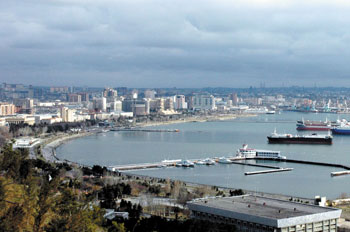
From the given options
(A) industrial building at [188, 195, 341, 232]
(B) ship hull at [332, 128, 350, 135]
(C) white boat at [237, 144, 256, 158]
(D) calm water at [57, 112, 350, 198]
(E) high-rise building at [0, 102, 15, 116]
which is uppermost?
(A) industrial building at [188, 195, 341, 232]

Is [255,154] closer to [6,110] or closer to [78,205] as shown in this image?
[78,205]

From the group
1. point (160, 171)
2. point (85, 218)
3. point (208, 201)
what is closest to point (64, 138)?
point (160, 171)

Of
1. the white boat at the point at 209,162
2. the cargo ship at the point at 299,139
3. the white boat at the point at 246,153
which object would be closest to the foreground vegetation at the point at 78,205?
the white boat at the point at 209,162

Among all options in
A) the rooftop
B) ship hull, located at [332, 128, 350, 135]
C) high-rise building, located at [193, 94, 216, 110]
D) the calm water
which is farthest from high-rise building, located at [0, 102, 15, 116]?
the rooftop

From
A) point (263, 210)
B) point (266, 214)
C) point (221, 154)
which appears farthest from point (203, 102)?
point (266, 214)

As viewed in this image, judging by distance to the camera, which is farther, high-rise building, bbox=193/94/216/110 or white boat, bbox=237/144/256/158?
high-rise building, bbox=193/94/216/110

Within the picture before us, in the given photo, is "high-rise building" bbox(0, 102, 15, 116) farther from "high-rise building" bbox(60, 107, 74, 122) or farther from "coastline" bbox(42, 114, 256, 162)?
"coastline" bbox(42, 114, 256, 162)

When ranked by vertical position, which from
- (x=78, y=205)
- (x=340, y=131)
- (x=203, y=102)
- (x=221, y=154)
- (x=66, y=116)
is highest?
(x=78, y=205)

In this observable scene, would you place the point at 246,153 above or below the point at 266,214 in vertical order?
below
